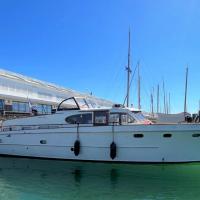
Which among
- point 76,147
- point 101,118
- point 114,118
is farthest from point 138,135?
point 76,147

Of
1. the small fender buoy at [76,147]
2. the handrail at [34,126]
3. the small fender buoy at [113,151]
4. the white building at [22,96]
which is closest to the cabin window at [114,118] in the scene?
the handrail at [34,126]

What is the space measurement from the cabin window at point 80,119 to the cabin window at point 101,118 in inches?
13.7

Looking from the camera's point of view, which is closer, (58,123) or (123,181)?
(123,181)

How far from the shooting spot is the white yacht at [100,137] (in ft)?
50.3

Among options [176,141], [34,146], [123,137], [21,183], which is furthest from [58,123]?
[176,141]

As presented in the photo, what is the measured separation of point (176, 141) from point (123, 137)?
247 centimetres

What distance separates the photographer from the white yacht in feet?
50.3

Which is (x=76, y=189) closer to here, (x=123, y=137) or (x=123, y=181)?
(x=123, y=181)

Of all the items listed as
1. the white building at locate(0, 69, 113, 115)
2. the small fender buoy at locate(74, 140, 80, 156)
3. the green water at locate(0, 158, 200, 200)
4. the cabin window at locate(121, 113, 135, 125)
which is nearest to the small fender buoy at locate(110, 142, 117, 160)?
the green water at locate(0, 158, 200, 200)

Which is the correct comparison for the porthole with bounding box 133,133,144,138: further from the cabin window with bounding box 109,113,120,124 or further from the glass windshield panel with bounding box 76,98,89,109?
the glass windshield panel with bounding box 76,98,89,109

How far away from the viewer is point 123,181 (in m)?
13.9

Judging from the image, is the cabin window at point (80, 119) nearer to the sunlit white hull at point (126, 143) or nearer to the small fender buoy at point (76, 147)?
the sunlit white hull at point (126, 143)

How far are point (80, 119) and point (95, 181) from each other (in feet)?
14.8

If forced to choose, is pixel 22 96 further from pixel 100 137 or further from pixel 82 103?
pixel 100 137
